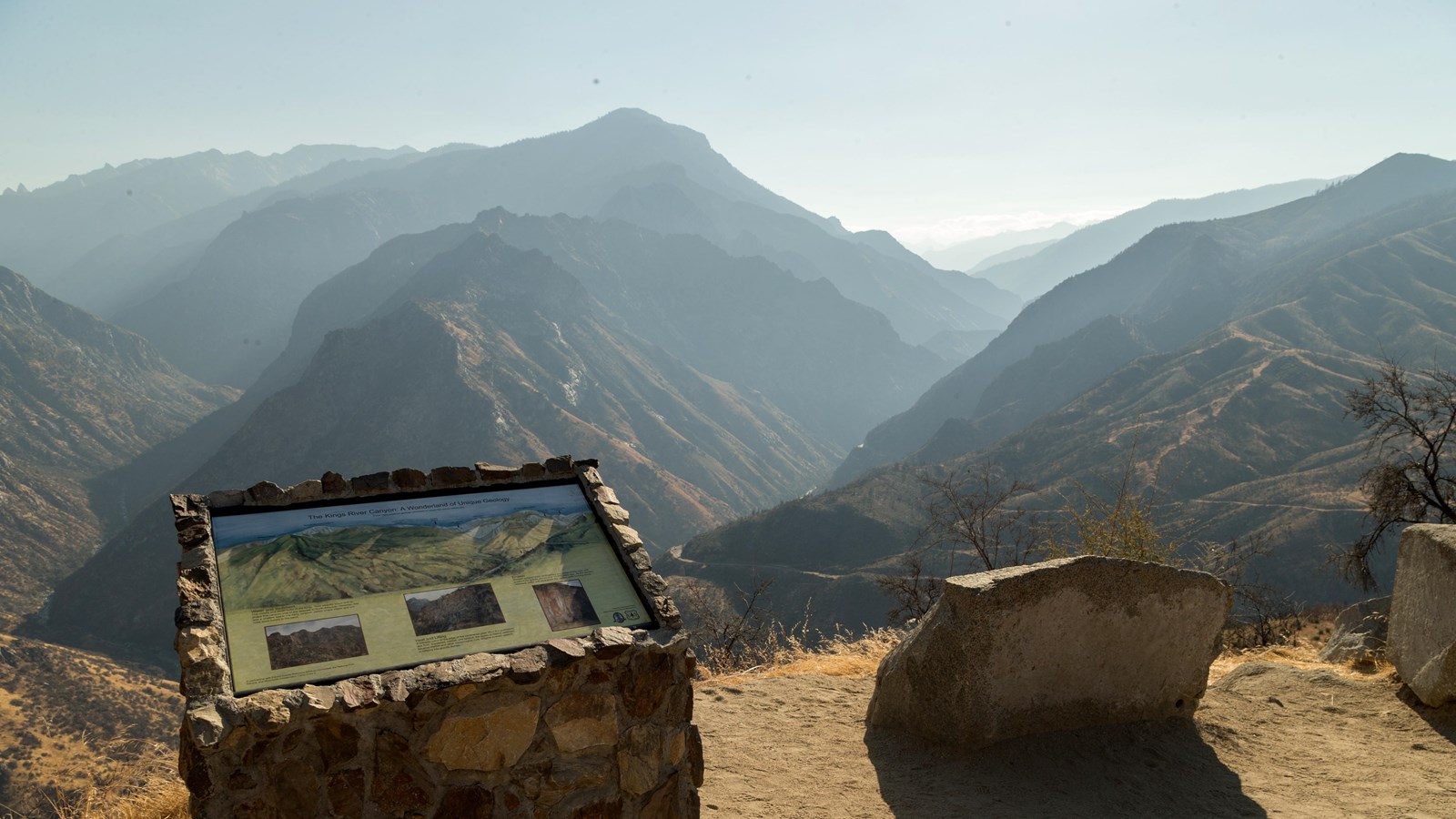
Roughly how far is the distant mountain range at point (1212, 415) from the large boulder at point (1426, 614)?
35.8m

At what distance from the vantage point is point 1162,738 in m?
6.76

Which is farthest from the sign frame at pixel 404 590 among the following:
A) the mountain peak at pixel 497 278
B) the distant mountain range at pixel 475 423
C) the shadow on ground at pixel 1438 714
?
the mountain peak at pixel 497 278

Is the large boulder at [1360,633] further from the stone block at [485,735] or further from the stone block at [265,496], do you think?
the stone block at [265,496]

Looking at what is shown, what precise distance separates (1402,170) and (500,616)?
736 ft

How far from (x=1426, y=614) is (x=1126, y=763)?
3.24 meters

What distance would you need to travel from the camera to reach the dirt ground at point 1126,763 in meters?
5.78

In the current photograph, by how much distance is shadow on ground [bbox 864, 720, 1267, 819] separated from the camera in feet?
18.9

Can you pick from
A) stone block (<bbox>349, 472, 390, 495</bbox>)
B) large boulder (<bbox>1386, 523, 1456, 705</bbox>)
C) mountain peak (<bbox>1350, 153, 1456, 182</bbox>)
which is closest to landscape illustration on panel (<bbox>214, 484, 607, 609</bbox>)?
stone block (<bbox>349, 472, 390, 495</bbox>)

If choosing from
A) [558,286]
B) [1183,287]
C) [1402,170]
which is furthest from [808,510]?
[1402,170]

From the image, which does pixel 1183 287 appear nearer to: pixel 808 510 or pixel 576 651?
pixel 808 510

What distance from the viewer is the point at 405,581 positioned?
426 cm

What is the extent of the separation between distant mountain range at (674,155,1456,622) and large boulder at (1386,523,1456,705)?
3584 cm

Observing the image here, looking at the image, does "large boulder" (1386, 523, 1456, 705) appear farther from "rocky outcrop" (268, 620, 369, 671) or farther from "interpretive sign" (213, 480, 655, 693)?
"rocky outcrop" (268, 620, 369, 671)

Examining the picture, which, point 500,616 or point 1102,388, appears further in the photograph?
point 1102,388
